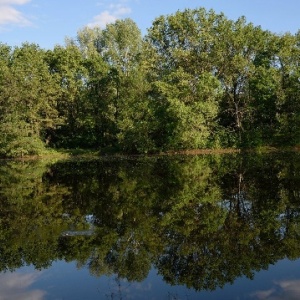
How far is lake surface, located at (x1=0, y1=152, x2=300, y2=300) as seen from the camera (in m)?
8.80

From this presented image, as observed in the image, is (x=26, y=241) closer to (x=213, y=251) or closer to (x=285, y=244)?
(x=213, y=251)

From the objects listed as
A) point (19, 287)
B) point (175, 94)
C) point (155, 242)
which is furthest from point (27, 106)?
point (19, 287)

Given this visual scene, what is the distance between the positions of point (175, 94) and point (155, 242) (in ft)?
126

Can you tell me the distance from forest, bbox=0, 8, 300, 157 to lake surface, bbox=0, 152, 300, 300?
92.5 ft

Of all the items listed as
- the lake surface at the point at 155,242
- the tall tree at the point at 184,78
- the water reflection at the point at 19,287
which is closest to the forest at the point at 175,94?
the tall tree at the point at 184,78

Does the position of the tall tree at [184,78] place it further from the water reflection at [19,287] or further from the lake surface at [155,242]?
the water reflection at [19,287]

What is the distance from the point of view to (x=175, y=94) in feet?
159

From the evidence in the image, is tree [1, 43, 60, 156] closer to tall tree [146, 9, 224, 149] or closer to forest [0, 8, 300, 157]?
forest [0, 8, 300, 157]

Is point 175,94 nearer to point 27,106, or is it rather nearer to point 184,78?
point 184,78

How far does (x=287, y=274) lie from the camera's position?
909cm

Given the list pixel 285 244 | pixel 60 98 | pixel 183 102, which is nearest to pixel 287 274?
pixel 285 244

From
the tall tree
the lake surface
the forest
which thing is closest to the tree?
the forest

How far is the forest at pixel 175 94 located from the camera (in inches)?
1918

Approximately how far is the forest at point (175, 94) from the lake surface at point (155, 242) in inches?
1110
